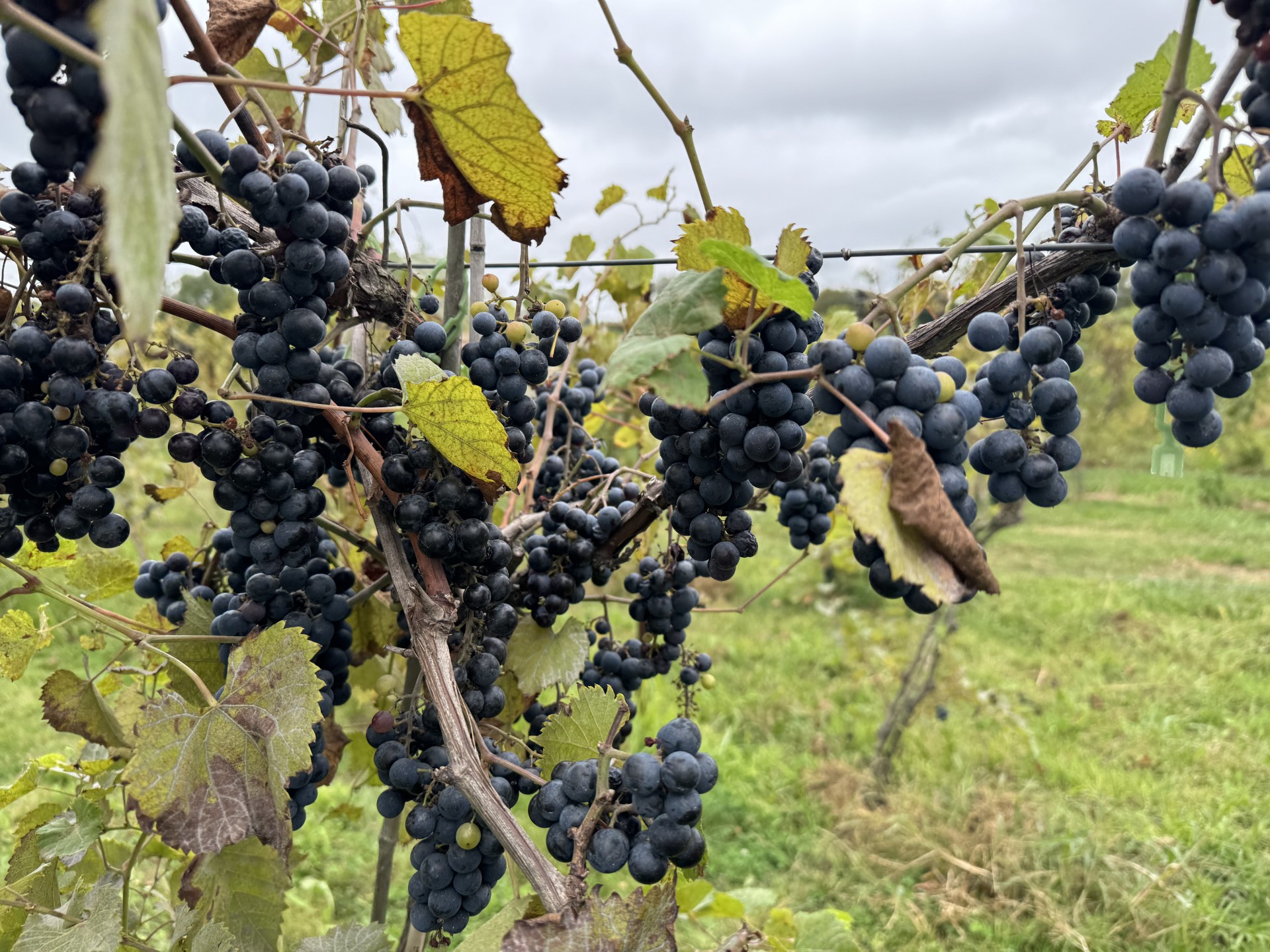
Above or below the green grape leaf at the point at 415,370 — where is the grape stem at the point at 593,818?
below

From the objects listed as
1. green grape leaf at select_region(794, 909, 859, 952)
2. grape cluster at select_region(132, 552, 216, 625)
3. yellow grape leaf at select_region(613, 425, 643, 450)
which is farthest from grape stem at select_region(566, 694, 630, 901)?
yellow grape leaf at select_region(613, 425, 643, 450)

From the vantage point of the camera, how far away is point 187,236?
2.89ft

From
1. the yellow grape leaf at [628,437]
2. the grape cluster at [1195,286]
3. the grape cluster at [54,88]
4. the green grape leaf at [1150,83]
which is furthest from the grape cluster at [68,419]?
the yellow grape leaf at [628,437]

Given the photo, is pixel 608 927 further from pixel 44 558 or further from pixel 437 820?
pixel 44 558

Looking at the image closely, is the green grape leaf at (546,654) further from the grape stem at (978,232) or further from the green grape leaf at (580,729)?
the grape stem at (978,232)

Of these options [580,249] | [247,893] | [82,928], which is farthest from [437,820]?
[580,249]

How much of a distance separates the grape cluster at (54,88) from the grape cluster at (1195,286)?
97 cm

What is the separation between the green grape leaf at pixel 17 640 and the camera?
1.15 meters

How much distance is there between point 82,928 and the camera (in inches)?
37.5

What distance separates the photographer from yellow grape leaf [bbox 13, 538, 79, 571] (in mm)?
1230

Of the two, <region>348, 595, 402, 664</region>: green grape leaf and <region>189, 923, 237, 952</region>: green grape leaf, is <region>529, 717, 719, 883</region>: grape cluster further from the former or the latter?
<region>348, 595, 402, 664</region>: green grape leaf

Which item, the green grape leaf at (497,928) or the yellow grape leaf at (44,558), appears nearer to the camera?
the green grape leaf at (497,928)

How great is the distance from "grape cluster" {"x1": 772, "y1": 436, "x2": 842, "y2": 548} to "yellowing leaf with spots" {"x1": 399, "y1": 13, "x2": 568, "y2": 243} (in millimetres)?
872

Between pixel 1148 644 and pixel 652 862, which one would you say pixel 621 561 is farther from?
pixel 1148 644
